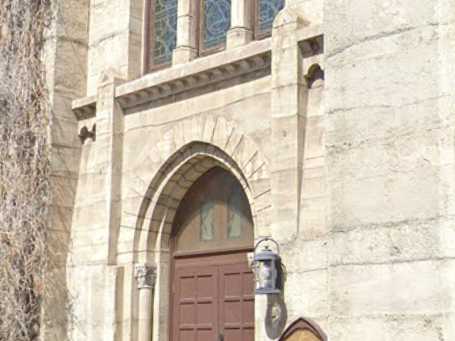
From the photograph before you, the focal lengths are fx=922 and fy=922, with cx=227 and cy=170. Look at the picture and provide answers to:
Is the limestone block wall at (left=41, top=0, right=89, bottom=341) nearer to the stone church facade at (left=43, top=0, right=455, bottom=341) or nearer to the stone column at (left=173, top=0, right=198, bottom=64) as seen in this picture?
the stone church facade at (left=43, top=0, right=455, bottom=341)

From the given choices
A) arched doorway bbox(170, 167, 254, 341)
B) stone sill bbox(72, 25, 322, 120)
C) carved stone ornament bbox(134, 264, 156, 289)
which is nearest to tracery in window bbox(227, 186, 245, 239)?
arched doorway bbox(170, 167, 254, 341)

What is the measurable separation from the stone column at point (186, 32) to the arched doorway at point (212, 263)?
120cm

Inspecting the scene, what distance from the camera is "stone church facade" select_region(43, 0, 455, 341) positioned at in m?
5.65

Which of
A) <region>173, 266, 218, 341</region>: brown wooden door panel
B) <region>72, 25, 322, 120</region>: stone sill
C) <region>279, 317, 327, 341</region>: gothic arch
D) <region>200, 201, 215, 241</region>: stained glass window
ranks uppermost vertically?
<region>72, 25, 322, 120</region>: stone sill

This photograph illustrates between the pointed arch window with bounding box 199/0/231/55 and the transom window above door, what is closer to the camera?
the transom window above door

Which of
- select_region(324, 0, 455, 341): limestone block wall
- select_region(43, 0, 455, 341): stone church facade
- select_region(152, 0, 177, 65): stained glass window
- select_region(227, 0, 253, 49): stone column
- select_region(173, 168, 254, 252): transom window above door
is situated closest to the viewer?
select_region(324, 0, 455, 341): limestone block wall

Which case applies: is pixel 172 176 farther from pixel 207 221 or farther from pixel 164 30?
pixel 164 30

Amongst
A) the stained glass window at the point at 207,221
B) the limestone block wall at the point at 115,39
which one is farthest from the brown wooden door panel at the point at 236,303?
the limestone block wall at the point at 115,39

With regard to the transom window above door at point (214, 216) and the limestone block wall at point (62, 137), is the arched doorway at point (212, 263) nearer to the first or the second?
the transom window above door at point (214, 216)

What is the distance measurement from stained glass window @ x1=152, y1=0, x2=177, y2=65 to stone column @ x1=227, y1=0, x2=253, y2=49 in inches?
42.9

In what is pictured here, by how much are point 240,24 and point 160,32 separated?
1.52 m

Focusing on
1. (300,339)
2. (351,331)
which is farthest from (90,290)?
(351,331)

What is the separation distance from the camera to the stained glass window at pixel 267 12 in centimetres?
848

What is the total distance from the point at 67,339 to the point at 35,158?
6.46 ft
